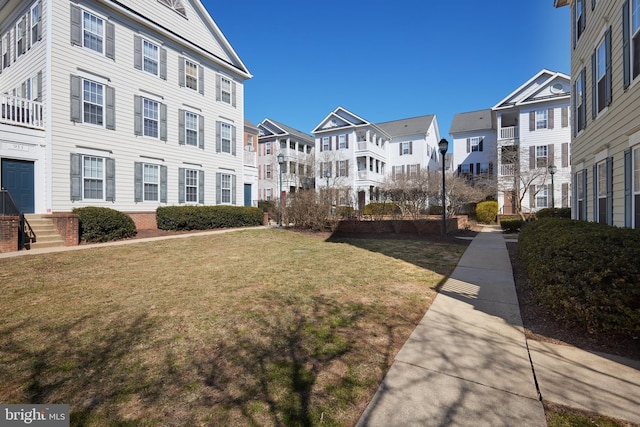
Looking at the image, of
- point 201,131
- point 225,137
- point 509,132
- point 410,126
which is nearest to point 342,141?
point 410,126

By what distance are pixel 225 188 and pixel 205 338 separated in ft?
54.1

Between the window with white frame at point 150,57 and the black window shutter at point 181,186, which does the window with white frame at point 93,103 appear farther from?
the black window shutter at point 181,186

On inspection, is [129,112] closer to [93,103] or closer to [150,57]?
[93,103]

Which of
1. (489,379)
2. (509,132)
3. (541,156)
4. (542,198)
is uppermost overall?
(509,132)

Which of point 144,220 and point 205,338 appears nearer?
point 205,338

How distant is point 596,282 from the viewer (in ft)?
10.7

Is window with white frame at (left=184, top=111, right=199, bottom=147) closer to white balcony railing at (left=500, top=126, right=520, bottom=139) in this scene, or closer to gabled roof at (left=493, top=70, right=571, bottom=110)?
gabled roof at (left=493, top=70, right=571, bottom=110)

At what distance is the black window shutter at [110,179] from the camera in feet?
43.6

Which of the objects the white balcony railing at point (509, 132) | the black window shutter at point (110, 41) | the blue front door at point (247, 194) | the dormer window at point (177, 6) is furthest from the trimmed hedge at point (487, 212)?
the black window shutter at point (110, 41)

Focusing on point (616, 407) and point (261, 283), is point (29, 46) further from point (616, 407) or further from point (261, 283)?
point (616, 407)

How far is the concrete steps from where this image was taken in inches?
392

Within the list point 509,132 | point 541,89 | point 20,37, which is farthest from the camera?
point 509,132

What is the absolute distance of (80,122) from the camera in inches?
491

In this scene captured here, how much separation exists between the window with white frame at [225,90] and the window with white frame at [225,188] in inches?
185
